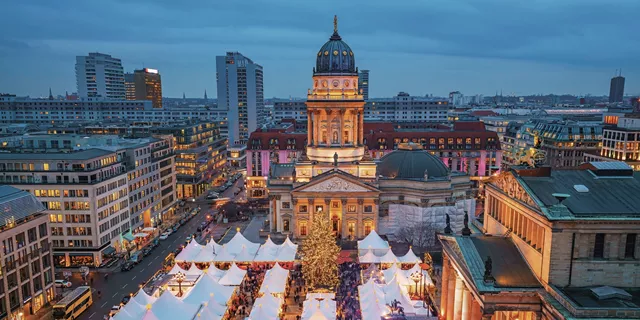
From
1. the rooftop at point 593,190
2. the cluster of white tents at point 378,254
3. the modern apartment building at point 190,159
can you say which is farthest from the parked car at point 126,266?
the rooftop at point 593,190

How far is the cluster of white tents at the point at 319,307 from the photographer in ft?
156

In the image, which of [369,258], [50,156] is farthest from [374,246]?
[50,156]

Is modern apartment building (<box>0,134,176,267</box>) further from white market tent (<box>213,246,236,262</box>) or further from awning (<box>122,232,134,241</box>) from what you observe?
white market tent (<box>213,246,236,262</box>)

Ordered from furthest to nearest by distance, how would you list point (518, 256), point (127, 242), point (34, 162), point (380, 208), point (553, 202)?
point (380, 208), point (127, 242), point (34, 162), point (518, 256), point (553, 202)

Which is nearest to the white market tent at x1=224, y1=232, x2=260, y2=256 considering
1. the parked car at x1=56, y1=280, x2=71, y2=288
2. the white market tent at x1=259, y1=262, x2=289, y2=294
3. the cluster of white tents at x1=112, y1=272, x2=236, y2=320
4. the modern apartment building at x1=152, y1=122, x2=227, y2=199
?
the white market tent at x1=259, y1=262, x2=289, y2=294

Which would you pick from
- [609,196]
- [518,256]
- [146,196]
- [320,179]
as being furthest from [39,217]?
[609,196]

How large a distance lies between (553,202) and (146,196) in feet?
255

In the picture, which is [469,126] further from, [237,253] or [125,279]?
[125,279]

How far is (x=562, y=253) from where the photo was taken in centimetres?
3497

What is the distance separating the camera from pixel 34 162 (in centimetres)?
7244

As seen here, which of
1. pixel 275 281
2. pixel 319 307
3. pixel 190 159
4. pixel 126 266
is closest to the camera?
pixel 319 307

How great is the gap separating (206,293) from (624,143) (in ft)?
304

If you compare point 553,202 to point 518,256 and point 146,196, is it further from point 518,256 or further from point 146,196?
point 146,196

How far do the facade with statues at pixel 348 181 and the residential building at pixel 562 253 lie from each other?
1645 inches
